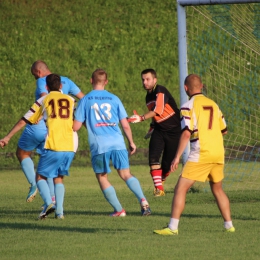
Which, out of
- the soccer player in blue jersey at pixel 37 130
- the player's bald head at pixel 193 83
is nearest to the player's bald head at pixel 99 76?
the soccer player in blue jersey at pixel 37 130

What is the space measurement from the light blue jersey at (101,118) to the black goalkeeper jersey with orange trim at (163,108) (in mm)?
2438

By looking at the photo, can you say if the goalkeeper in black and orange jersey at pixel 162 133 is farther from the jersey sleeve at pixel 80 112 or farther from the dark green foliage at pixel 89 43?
the dark green foliage at pixel 89 43

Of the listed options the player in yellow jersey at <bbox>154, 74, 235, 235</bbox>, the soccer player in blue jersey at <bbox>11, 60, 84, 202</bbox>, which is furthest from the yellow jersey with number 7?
the soccer player in blue jersey at <bbox>11, 60, 84, 202</bbox>

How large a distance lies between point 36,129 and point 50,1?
21.9 m

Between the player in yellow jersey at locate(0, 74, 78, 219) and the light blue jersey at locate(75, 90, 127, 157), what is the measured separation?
0.18 m

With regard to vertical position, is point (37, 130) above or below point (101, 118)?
below

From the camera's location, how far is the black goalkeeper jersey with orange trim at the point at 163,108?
1238 centimetres

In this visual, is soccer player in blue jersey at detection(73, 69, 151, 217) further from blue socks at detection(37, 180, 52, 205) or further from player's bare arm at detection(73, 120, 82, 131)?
blue socks at detection(37, 180, 52, 205)

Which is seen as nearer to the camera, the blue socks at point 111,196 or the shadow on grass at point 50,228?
the shadow on grass at point 50,228

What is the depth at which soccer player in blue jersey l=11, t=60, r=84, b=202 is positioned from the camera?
11375mm

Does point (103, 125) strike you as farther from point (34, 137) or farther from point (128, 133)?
point (34, 137)

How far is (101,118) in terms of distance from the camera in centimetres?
988

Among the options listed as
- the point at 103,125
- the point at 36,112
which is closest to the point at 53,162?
the point at 36,112

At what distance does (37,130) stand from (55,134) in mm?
2135
